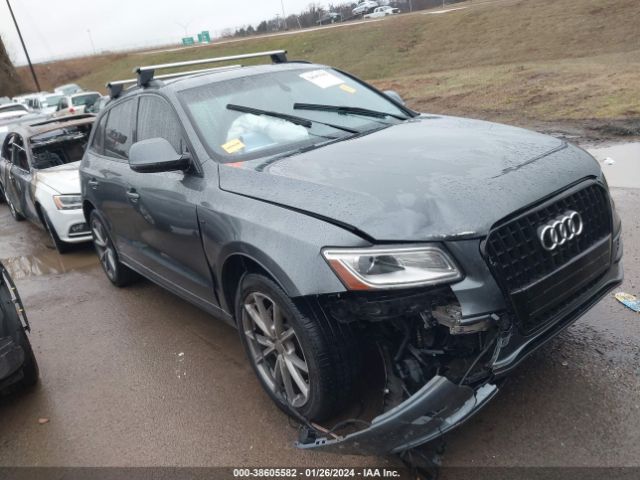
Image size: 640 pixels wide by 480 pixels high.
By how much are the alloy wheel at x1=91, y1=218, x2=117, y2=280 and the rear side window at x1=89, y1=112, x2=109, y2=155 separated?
2.27 ft

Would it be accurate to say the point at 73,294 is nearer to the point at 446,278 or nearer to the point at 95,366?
the point at 95,366

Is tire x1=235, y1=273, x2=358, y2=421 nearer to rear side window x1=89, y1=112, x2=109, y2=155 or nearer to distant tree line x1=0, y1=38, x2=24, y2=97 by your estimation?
rear side window x1=89, y1=112, x2=109, y2=155

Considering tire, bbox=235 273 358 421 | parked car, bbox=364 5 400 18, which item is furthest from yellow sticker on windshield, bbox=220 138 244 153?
parked car, bbox=364 5 400 18

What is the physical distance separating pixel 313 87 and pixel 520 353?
97.3 inches

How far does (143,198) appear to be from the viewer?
396 centimetres

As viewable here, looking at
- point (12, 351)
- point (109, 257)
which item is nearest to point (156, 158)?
point (12, 351)

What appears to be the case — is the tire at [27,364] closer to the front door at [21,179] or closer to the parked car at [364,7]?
the front door at [21,179]

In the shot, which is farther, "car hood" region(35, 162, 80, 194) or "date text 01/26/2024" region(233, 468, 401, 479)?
"car hood" region(35, 162, 80, 194)

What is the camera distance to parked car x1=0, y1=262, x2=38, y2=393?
3.33m

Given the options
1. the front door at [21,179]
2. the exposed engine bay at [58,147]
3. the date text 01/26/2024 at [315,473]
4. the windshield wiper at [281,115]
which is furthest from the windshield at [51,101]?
the date text 01/26/2024 at [315,473]

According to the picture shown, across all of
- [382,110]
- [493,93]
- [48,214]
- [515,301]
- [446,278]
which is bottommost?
[493,93]

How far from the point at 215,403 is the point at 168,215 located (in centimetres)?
123

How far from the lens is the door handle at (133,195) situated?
405 cm

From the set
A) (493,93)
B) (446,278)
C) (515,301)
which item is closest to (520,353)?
(515,301)
